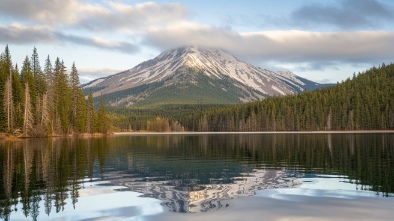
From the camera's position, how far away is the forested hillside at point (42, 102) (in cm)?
10419

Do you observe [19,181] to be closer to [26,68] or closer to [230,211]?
[230,211]

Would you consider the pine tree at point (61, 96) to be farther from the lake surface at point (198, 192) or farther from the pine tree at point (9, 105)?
the lake surface at point (198, 192)

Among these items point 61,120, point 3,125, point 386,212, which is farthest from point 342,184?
point 61,120

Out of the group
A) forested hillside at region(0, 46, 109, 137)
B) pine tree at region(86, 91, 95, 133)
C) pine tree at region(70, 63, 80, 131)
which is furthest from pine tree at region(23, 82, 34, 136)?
pine tree at region(86, 91, 95, 133)

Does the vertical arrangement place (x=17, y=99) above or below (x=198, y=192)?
above

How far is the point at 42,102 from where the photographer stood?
118m

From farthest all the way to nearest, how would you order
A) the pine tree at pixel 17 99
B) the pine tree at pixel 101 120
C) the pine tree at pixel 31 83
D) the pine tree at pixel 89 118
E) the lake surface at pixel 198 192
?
1. the pine tree at pixel 101 120
2. the pine tree at pixel 89 118
3. the pine tree at pixel 31 83
4. the pine tree at pixel 17 99
5. the lake surface at pixel 198 192

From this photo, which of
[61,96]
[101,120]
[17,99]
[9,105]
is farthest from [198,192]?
[101,120]

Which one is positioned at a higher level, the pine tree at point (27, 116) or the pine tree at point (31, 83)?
the pine tree at point (31, 83)

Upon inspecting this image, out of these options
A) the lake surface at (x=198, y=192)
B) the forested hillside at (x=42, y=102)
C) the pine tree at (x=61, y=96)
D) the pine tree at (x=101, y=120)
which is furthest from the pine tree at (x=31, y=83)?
the lake surface at (x=198, y=192)

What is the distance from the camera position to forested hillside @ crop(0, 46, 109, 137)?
10419 cm

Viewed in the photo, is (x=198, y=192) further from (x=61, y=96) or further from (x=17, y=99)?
(x=61, y=96)

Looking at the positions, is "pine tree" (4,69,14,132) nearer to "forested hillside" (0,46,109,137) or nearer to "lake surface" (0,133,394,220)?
"forested hillside" (0,46,109,137)

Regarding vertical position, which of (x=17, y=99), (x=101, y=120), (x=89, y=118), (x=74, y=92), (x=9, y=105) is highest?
(x=74, y=92)
